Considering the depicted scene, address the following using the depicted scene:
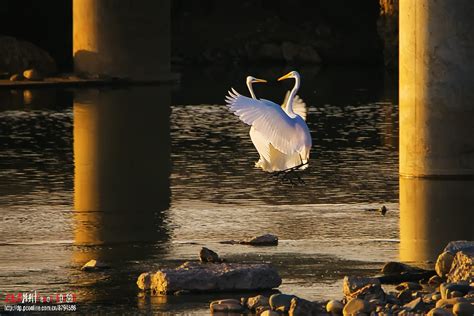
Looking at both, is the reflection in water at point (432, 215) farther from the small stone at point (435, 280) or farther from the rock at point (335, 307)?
the rock at point (335, 307)

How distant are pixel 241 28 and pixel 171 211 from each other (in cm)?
3147

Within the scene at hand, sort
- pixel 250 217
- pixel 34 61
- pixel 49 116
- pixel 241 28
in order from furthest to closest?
pixel 241 28 → pixel 34 61 → pixel 49 116 → pixel 250 217

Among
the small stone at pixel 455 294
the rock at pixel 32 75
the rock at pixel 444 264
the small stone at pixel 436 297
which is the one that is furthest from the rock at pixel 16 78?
the small stone at pixel 455 294

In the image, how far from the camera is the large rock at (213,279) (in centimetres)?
1324

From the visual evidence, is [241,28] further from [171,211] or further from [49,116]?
[171,211]

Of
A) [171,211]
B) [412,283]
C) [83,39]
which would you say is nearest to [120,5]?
[83,39]

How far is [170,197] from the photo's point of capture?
757 inches

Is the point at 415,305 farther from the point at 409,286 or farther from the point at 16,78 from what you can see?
the point at 16,78

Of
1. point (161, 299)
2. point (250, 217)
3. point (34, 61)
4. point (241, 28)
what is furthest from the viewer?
point (241, 28)

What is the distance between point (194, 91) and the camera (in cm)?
3612

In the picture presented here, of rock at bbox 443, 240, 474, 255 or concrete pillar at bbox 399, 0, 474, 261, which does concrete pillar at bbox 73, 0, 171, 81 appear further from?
rock at bbox 443, 240, 474, 255

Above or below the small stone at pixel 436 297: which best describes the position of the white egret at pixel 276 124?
above

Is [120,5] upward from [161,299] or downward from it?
upward

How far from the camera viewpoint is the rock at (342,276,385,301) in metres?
12.6
